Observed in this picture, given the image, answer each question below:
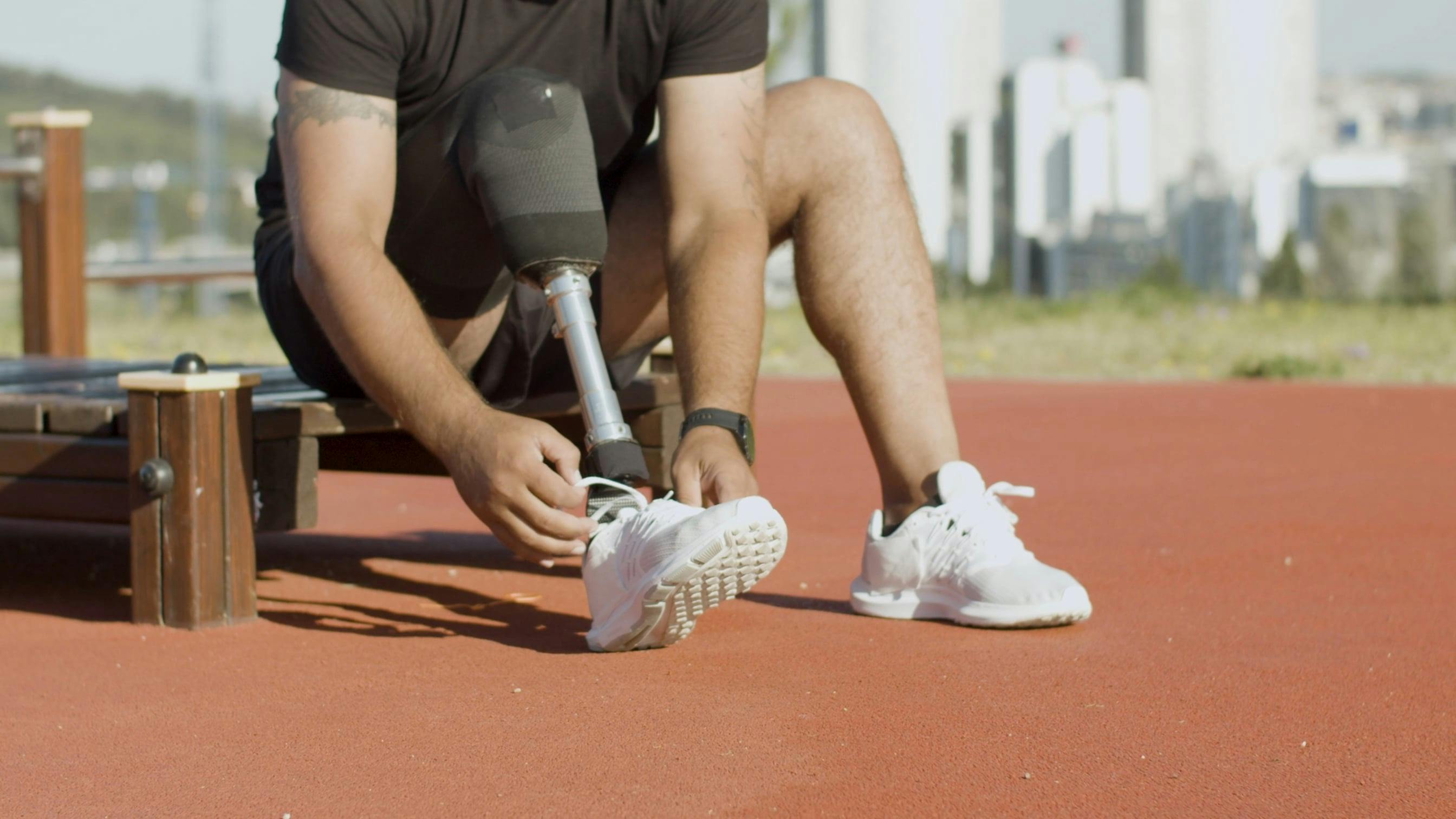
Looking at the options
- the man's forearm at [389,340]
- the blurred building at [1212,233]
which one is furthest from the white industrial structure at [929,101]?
the man's forearm at [389,340]

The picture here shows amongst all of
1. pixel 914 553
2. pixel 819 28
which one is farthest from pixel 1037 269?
pixel 914 553

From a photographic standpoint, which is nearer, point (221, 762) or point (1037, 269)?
point (221, 762)

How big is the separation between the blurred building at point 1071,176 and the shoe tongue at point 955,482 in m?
11.7

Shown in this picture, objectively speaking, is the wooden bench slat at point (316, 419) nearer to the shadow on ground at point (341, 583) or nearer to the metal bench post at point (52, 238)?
the shadow on ground at point (341, 583)

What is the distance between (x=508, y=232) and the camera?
194 cm

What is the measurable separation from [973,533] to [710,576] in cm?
52

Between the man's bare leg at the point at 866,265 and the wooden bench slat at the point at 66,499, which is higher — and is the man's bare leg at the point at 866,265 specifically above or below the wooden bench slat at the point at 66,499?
above

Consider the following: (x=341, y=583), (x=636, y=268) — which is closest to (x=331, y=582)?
(x=341, y=583)

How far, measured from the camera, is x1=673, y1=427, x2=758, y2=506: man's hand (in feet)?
5.70

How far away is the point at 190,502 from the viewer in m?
2.10

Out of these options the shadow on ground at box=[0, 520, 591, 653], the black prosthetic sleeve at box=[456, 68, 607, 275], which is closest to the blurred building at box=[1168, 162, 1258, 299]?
the shadow on ground at box=[0, 520, 591, 653]

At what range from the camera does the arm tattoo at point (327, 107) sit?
199cm

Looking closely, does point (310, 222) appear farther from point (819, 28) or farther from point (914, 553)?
point (819, 28)

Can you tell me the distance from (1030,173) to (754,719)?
1303 centimetres
